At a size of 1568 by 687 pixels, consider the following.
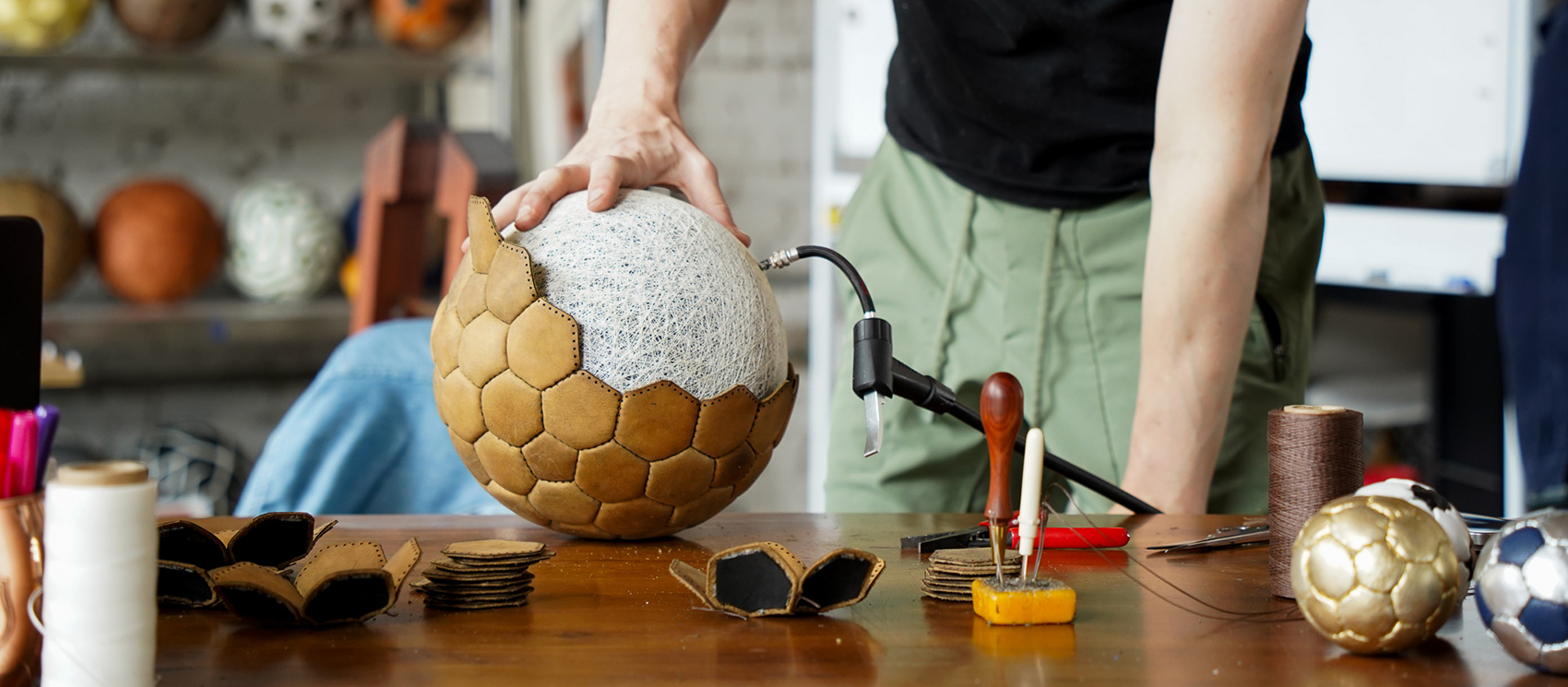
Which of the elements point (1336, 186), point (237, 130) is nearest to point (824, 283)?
point (1336, 186)

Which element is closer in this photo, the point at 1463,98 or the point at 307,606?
the point at 307,606

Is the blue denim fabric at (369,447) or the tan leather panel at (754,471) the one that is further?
the blue denim fabric at (369,447)

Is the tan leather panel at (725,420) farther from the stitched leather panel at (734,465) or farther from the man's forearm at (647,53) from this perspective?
the man's forearm at (647,53)

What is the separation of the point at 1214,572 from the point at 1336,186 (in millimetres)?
2764

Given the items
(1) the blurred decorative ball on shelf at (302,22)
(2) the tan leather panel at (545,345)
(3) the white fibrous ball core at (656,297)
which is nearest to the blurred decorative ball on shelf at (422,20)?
(1) the blurred decorative ball on shelf at (302,22)

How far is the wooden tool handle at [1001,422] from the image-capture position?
0.72m

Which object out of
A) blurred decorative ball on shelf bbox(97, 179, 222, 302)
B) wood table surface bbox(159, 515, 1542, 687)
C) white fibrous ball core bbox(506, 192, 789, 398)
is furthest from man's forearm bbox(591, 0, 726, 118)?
blurred decorative ball on shelf bbox(97, 179, 222, 302)

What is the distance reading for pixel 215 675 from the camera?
602mm

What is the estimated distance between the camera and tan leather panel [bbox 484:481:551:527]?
2.91 feet

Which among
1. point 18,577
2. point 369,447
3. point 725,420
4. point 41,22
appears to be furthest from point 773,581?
point 41,22

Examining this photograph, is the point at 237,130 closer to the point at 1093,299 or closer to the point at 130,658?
the point at 1093,299

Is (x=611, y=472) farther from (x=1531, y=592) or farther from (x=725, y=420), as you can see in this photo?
(x=1531, y=592)

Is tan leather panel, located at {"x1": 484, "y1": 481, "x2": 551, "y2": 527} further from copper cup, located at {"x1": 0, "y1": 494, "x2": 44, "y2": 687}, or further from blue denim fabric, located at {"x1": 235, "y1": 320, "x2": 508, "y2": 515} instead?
blue denim fabric, located at {"x1": 235, "y1": 320, "x2": 508, "y2": 515}

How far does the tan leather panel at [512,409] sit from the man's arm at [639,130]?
0.14 metres
